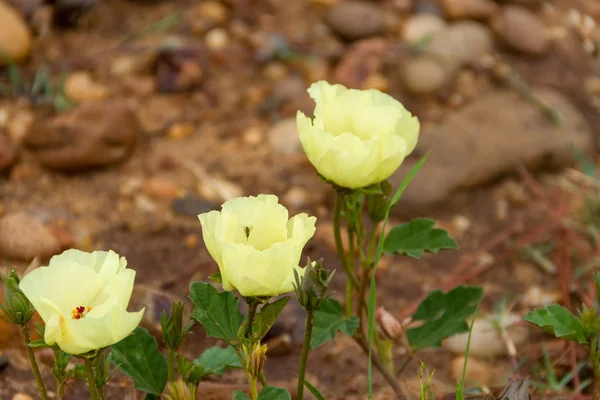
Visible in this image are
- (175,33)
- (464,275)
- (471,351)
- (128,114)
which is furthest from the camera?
(175,33)

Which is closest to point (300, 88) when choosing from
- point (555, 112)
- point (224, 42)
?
point (224, 42)

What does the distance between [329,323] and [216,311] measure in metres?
0.24

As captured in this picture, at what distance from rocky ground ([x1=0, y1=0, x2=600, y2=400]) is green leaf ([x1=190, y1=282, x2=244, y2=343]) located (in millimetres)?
591

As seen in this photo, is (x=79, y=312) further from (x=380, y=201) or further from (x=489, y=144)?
(x=489, y=144)

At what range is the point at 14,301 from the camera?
113 cm

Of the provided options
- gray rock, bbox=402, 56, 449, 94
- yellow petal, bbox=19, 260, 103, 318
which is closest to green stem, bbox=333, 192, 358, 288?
yellow petal, bbox=19, 260, 103, 318

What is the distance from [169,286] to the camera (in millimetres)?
2119

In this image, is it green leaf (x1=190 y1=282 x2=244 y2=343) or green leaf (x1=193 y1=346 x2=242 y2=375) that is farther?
green leaf (x1=193 y1=346 x2=242 y2=375)

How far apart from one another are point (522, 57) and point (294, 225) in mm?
2330

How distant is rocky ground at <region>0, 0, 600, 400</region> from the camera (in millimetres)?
2201

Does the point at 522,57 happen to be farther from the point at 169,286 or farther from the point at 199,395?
the point at 199,395

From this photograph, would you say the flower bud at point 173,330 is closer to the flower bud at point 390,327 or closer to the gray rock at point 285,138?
the flower bud at point 390,327

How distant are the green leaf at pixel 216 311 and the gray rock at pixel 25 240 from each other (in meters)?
0.92

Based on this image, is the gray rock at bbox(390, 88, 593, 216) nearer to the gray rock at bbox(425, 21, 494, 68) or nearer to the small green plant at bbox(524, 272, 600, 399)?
the gray rock at bbox(425, 21, 494, 68)
